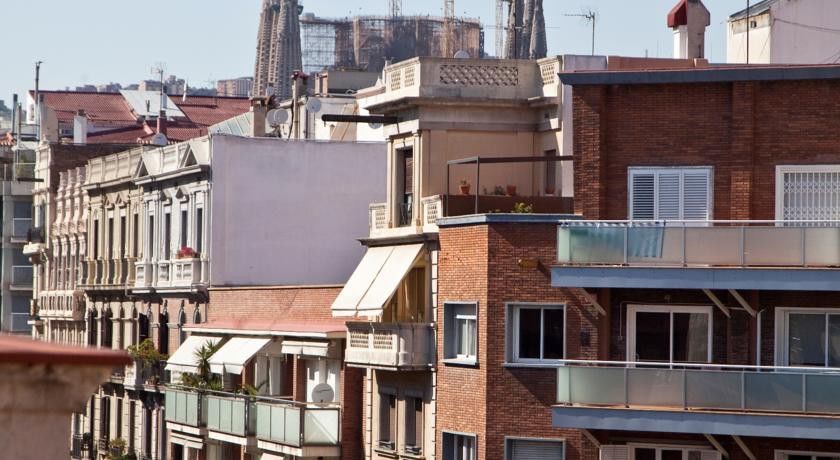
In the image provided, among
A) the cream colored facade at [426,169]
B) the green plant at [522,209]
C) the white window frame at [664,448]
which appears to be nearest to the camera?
the white window frame at [664,448]

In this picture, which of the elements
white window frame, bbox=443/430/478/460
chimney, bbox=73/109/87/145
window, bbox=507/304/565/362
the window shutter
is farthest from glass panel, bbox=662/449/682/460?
chimney, bbox=73/109/87/145

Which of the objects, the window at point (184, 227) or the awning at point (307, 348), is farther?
the window at point (184, 227)

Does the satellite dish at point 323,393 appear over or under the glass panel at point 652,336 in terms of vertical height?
under

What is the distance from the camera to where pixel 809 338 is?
36844mm

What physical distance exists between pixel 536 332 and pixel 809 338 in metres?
5.67

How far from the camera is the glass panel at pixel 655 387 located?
3631 cm

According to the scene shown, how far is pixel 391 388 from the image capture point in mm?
46625

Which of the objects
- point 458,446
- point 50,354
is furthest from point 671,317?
point 50,354

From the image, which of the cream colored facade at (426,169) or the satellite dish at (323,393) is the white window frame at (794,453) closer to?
the cream colored facade at (426,169)

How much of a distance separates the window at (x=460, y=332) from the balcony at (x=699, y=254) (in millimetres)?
3828

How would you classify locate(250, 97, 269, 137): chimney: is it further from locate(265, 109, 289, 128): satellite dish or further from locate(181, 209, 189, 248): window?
locate(181, 209, 189, 248): window

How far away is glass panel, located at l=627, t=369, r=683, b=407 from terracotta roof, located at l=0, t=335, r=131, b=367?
27.3 metres

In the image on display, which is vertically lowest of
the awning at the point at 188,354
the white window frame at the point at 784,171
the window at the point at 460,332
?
the awning at the point at 188,354

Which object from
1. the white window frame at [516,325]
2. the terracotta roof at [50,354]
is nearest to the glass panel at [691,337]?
the white window frame at [516,325]
